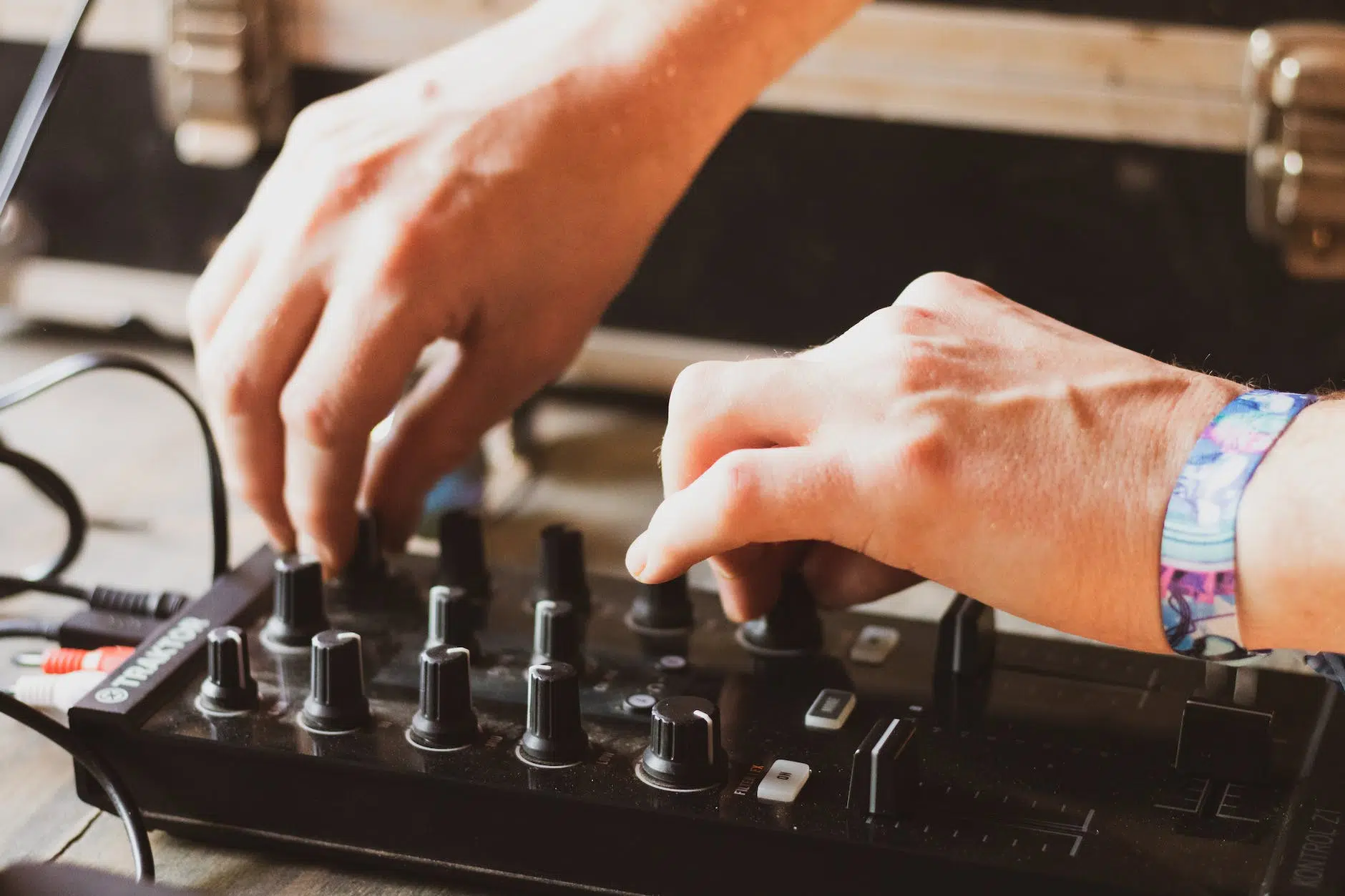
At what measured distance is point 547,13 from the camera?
0.89m

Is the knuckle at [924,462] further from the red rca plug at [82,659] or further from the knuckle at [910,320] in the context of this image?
the red rca plug at [82,659]

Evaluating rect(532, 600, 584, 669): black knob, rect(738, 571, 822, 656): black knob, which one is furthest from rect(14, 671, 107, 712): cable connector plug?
rect(738, 571, 822, 656): black knob

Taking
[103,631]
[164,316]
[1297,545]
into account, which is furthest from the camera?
[164,316]

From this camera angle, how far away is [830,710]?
24.7 inches

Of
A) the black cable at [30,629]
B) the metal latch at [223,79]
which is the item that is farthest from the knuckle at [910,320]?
the metal latch at [223,79]

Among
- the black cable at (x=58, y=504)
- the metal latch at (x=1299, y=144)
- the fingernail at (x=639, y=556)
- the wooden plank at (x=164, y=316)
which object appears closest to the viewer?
the fingernail at (x=639, y=556)

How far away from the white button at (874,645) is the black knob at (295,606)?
262 mm

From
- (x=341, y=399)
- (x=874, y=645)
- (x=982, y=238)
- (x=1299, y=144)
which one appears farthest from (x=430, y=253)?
(x=1299, y=144)

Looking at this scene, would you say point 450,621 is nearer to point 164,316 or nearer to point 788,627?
point 788,627

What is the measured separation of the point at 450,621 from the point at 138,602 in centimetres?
19

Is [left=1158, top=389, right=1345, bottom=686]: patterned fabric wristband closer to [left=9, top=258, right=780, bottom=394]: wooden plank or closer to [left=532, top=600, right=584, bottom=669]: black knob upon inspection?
[left=532, top=600, right=584, bottom=669]: black knob

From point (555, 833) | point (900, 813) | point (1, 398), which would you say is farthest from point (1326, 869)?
point (1, 398)

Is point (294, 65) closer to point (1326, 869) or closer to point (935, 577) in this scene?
point (935, 577)

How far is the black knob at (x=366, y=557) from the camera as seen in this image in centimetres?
78
